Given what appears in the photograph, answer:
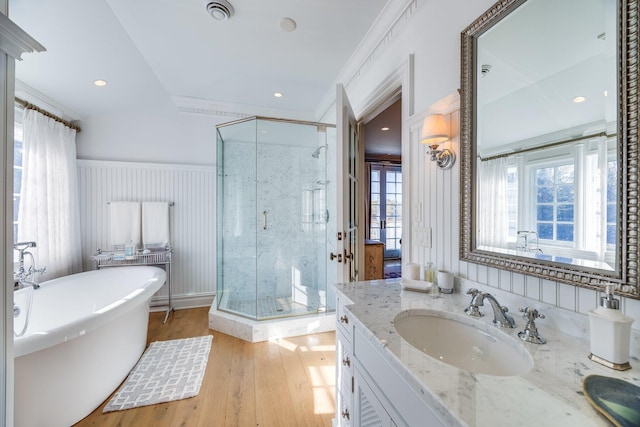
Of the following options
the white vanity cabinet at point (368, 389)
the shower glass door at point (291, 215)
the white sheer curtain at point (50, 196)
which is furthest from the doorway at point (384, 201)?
the white sheer curtain at point (50, 196)

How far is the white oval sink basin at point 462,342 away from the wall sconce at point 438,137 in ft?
2.49

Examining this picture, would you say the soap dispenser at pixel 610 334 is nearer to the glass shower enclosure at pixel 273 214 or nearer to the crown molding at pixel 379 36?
the crown molding at pixel 379 36

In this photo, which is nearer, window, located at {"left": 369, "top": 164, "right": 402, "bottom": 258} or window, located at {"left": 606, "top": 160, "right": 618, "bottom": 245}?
window, located at {"left": 606, "top": 160, "right": 618, "bottom": 245}

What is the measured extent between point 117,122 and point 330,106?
2.62 metres

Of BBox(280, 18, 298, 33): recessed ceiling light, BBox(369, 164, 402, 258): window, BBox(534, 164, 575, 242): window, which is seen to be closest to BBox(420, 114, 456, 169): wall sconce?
BBox(534, 164, 575, 242): window

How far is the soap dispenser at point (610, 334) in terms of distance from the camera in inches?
24.6

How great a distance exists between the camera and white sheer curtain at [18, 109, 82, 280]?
2318 millimetres

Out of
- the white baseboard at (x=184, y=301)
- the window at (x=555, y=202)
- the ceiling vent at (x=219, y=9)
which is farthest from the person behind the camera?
the white baseboard at (x=184, y=301)

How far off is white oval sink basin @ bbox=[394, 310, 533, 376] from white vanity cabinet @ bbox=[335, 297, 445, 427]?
17 cm

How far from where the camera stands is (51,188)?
2549 millimetres

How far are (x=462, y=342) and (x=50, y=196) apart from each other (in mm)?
3582

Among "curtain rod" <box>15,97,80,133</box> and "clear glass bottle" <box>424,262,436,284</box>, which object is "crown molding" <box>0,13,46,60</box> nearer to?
"clear glass bottle" <box>424,262,436,284</box>

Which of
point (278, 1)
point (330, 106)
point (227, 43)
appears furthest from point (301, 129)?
point (278, 1)

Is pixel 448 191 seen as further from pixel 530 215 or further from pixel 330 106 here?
pixel 330 106
